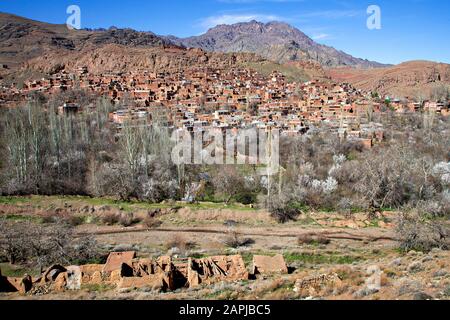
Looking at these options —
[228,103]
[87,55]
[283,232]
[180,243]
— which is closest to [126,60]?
[87,55]

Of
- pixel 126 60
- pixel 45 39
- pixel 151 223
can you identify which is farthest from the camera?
pixel 45 39

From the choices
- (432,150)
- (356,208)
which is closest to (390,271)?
(356,208)

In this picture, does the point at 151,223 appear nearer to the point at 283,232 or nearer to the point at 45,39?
→ the point at 283,232

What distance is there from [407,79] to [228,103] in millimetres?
50463

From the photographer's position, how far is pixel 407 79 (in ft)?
269

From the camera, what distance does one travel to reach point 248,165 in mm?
29984

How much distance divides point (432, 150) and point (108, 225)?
2593cm

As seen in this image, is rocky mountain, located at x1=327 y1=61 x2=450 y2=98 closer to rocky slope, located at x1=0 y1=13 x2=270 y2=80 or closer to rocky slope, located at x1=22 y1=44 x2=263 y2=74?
rocky slope, located at x1=0 y1=13 x2=270 y2=80

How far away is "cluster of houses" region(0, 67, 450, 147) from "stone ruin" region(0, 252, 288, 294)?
64.0 feet

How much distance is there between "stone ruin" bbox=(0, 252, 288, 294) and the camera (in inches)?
478

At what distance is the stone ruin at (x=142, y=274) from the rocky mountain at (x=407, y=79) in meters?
65.9

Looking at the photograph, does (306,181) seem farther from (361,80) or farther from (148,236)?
(361,80)

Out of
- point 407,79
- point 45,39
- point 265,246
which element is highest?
point 45,39

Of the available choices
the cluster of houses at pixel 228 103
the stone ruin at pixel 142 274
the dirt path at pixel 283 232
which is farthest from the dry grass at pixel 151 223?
the cluster of houses at pixel 228 103
